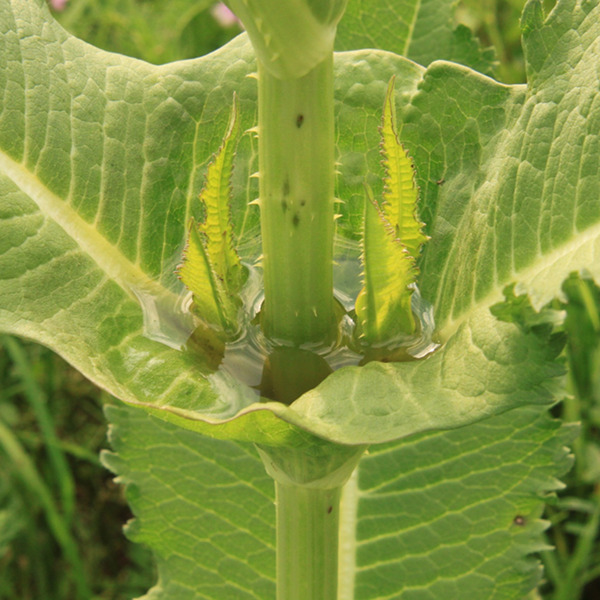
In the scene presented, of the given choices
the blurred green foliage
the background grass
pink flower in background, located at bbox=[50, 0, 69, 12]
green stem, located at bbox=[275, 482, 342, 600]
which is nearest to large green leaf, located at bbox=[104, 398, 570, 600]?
green stem, located at bbox=[275, 482, 342, 600]

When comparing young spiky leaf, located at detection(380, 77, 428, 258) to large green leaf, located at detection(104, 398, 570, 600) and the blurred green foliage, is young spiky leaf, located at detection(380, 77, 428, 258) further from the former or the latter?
the blurred green foliage

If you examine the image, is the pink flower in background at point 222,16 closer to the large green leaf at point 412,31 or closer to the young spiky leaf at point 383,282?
the large green leaf at point 412,31

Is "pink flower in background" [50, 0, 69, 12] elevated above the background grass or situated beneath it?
elevated above

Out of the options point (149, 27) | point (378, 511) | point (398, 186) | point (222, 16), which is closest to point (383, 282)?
point (398, 186)

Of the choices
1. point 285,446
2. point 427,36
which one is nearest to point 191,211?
point 285,446

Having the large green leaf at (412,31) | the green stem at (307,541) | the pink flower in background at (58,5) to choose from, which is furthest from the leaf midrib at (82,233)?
the pink flower in background at (58,5)

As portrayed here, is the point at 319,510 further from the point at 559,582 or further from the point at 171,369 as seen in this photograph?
the point at 559,582
